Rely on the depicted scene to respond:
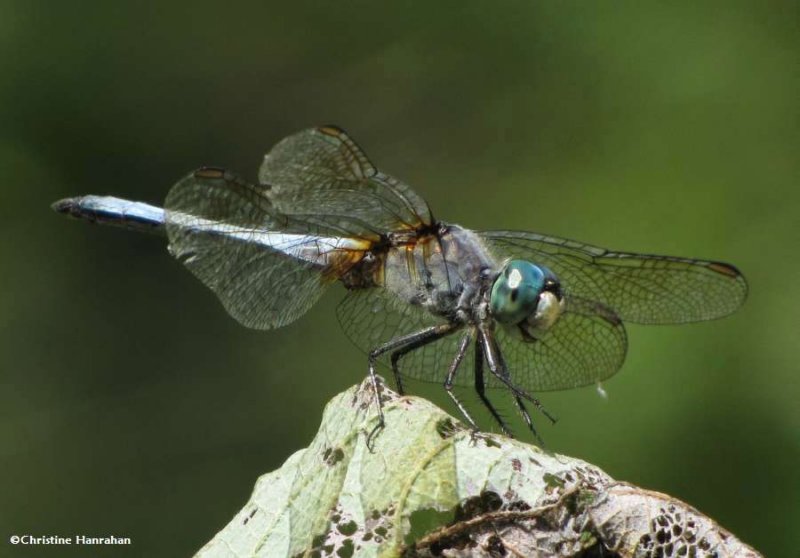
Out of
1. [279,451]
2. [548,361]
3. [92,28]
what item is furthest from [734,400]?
[92,28]

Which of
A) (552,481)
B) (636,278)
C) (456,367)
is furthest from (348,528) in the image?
(636,278)

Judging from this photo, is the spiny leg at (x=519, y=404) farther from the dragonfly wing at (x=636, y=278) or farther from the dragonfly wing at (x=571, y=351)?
the dragonfly wing at (x=636, y=278)

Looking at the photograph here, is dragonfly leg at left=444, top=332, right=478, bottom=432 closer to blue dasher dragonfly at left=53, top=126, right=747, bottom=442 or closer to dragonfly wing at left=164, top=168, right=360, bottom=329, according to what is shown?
blue dasher dragonfly at left=53, top=126, right=747, bottom=442

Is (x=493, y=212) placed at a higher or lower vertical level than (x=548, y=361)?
higher

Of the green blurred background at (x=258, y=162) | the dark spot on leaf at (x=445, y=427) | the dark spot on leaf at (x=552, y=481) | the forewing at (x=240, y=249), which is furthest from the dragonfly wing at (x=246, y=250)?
the green blurred background at (x=258, y=162)

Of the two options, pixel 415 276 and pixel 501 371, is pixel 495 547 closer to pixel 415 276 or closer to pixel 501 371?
pixel 501 371

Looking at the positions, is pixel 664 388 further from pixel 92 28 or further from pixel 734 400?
pixel 92 28

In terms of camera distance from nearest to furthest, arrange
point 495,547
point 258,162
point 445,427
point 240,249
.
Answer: point 495,547
point 445,427
point 240,249
point 258,162
